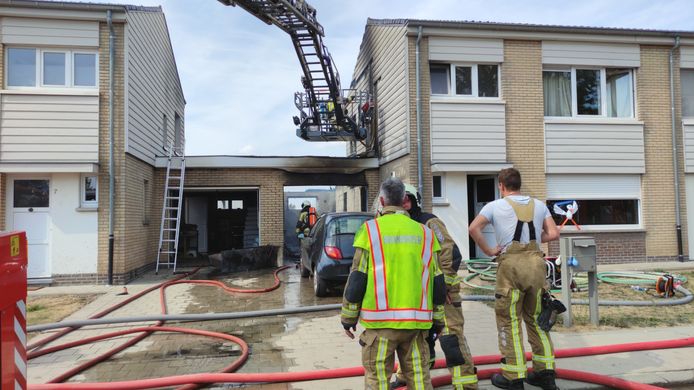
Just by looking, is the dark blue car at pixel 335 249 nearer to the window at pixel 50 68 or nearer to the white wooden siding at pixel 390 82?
the white wooden siding at pixel 390 82

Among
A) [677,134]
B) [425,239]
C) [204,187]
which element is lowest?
[425,239]

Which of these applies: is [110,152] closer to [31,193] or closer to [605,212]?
[31,193]

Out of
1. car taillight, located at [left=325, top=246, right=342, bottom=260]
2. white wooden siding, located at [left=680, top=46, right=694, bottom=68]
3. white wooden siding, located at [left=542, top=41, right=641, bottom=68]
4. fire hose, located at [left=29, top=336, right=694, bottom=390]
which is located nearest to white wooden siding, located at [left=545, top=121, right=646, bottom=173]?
white wooden siding, located at [left=542, top=41, right=641, bottom=68]

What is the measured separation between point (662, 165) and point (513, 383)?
1070 centimetres

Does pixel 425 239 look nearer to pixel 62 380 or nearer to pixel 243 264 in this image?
pixel 62 380

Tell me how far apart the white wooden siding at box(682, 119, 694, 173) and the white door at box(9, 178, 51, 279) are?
50.0 ft

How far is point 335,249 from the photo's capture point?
303 inches

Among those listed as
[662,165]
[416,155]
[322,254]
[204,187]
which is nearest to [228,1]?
[204,187]

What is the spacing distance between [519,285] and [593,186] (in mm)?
9253

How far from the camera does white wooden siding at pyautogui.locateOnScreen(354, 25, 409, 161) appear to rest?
11.0 m

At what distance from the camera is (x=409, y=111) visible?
35.1 ft

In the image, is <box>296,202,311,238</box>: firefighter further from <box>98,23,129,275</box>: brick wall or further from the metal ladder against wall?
<box>98,23,129,275</box>: brick wall

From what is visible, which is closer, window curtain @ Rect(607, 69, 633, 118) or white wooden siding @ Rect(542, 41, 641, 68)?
white wooden siding @ Rect(542, 41, 641, 68)

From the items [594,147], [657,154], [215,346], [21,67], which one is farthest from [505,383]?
[21,67]
